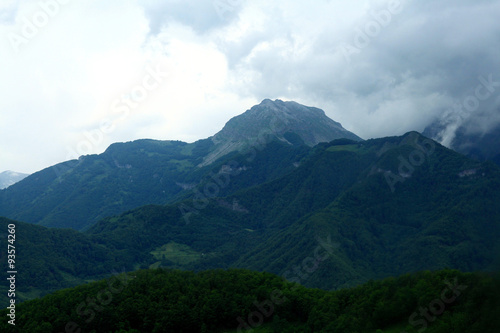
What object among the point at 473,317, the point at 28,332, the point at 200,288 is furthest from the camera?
the point at 200,288

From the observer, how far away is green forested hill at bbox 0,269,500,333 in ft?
244

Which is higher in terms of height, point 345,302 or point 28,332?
point 28,332

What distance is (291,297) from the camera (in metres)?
93.3

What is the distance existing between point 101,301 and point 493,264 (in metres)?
80.1

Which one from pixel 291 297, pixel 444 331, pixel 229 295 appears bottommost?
pixel 444 331

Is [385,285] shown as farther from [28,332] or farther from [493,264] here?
[28,332]

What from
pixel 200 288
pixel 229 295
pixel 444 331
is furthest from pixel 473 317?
pixel 200 288

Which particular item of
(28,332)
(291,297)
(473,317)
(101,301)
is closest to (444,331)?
(473,317)

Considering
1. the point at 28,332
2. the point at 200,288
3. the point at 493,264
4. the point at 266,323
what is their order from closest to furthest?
1. the point at 493,264
2. the point at 28,332
3. the point at 266,323
4. the point at 200,288

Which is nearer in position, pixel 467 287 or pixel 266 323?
pixel 467 287

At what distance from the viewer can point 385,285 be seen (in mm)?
85500

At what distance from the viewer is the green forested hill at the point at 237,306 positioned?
7448 cm

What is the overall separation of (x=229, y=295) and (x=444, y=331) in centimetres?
4884

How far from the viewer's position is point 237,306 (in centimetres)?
9412
